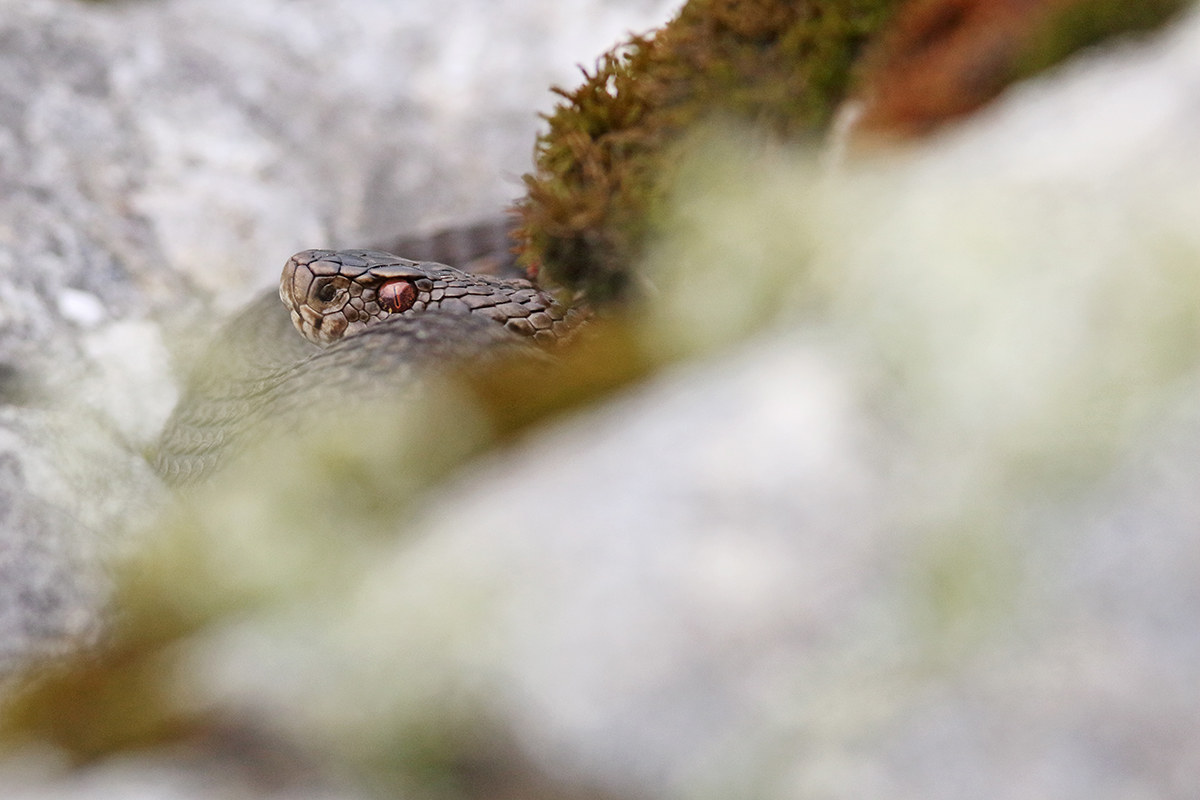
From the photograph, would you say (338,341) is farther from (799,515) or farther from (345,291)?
(799,515)

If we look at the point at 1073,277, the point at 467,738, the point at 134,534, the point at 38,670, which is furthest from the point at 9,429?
the point at 1073,277

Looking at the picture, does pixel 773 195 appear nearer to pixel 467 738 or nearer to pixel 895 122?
pixel 895 122

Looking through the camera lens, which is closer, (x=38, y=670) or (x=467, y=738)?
(x=467, y=738)

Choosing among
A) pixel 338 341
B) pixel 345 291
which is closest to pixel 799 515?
pixel 338 341

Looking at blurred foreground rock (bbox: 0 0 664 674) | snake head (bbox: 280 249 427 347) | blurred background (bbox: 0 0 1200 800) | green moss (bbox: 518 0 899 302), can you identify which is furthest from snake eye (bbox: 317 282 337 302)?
blurred foreground rock (bbox: 0 0 664 674)

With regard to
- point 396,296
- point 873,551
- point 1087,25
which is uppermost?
point 396,296

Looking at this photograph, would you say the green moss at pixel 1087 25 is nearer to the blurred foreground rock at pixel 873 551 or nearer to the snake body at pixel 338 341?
the blurred foreground rock at pixel 873 551
